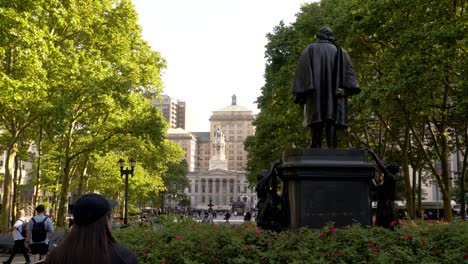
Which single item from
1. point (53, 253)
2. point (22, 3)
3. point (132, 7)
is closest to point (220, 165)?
point (132, 7)

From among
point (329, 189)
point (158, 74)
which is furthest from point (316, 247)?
point (158, 74)

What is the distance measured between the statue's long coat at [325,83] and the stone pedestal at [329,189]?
2.86ft

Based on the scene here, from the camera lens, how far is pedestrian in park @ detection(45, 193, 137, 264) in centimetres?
307

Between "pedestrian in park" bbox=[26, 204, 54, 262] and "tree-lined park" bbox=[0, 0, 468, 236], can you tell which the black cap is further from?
"tree-lined park" bbox=[0, 0, 468, 236]

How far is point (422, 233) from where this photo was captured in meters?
8.14

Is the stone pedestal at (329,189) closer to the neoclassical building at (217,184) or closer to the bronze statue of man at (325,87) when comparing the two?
the bronze statue of man at (325,87)

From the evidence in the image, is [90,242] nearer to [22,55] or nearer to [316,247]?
[316,247]

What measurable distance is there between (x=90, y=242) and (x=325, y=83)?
7.40m

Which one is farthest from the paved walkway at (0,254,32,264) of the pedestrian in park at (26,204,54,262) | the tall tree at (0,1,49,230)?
the pedestrian in park at (26,204,54,262)

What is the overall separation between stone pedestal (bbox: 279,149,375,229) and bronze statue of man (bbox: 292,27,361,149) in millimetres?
660

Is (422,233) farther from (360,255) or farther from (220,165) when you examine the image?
(220,165)

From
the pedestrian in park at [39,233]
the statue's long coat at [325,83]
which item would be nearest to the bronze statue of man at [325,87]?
the statue's long coat at [325,83]

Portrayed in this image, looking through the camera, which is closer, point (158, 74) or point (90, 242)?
point (90, 242)

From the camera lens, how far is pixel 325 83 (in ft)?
32.2
